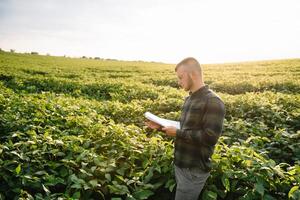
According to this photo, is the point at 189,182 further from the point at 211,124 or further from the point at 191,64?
the point at 191,64

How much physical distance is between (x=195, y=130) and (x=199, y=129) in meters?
0.05

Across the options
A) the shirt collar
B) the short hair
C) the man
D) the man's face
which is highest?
the short hair

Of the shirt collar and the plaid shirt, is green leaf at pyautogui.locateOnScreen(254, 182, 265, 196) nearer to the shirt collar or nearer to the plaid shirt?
the plaid shirt

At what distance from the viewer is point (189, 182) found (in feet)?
10.00

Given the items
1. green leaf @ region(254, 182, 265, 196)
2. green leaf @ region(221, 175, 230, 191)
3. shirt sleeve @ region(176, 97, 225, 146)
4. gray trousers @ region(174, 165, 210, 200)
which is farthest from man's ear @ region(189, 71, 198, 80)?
green leaf @ region(254, 182, 265, 196)

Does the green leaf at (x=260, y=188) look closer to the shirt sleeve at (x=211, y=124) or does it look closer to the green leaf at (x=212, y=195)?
the green leaf at (x=212, y=195)

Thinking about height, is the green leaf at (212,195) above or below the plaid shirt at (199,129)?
below

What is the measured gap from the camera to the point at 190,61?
295 cm

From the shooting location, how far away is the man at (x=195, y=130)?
A: 2787mm

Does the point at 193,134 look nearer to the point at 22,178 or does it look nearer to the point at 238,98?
the point at 22,178

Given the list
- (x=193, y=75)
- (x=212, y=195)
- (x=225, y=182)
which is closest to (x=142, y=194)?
(x=212, y=195)

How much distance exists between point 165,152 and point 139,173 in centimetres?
49

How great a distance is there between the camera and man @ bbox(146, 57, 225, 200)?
2.79 metres

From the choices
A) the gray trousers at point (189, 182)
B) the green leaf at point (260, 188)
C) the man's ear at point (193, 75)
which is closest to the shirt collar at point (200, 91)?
the man's ear at point (193, 75)
